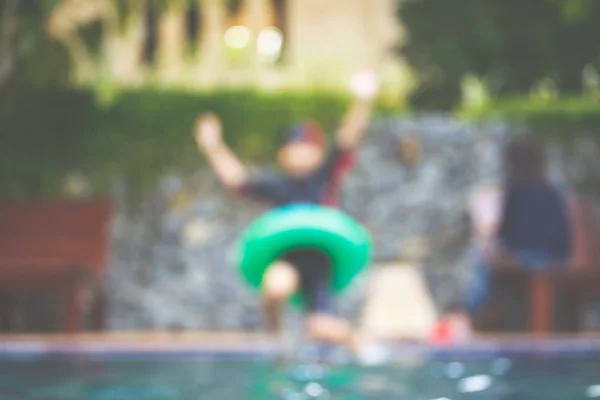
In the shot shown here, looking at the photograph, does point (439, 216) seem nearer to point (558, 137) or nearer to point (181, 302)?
point (558, 137)

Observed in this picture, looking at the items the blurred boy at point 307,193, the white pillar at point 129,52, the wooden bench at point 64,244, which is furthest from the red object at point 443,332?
the white pillar at point 129,52

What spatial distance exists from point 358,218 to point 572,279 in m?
2.06

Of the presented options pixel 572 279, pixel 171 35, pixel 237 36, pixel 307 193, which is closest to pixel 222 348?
pixel 307 193

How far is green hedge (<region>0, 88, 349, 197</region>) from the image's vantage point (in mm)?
8492

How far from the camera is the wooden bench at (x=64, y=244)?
24.1 ft

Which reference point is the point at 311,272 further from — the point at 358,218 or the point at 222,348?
the point at 358,218

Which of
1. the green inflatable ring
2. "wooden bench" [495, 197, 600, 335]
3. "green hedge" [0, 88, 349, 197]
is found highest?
"green hedge" [0, 88, 349, 197]

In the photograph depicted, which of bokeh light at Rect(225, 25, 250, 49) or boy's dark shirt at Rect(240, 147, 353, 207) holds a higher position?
bokeh light at Rect(225, 25, 250, 49)

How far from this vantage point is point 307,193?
669cm

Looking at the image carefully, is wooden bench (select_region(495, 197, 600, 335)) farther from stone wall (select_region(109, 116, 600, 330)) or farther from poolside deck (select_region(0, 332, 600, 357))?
poolside deck (select_region(0, 332, 600, 357))

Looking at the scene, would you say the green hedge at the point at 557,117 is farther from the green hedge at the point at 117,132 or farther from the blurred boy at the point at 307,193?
the blurred boy at the point at 307,193

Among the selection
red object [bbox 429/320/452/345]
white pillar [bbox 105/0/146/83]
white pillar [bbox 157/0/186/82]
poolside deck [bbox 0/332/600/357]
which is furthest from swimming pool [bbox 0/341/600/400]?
white pillar [bbox 157/0/186/82]

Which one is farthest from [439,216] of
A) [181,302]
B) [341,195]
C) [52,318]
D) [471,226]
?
[52,318]

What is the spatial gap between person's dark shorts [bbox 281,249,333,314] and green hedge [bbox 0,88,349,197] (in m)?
2.57
